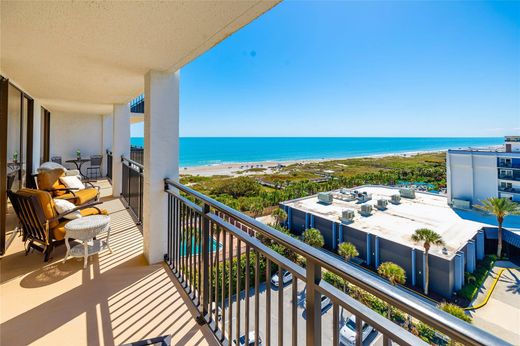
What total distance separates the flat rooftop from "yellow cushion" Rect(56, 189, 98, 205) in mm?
11181

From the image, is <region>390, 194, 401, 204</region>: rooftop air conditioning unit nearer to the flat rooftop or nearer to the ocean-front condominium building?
the flat rooftop

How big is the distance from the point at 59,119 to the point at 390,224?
14.5 m

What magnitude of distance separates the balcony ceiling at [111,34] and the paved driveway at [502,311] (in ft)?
31.6

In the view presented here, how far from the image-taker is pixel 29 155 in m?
4.27

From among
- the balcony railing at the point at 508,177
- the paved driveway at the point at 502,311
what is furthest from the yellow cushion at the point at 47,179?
the balcony railing at the point at 508,177

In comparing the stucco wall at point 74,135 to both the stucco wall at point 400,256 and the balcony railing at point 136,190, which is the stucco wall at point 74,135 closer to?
the balcony railing at point 136,190

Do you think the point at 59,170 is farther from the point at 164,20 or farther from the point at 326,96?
the point at 326,96

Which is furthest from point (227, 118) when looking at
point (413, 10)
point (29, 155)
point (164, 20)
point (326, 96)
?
point (164, 20)

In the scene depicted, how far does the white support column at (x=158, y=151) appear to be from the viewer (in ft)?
8.30

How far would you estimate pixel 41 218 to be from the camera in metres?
2.45

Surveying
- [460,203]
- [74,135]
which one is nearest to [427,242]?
[460,203]

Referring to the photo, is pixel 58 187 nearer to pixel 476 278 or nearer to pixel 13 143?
pixel 13 143

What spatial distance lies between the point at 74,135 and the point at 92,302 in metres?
7.59

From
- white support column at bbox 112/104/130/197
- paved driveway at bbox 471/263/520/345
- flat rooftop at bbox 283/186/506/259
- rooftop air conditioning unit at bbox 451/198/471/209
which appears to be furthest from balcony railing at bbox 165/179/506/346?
rooftop air conditioning unit at bbox 451/198/471/209
